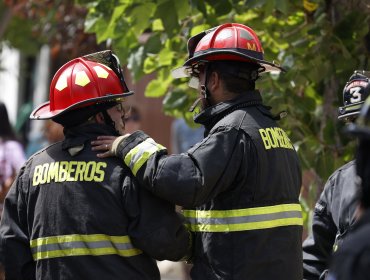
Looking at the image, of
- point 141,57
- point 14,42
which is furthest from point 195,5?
point 14,42

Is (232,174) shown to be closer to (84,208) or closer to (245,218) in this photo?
(245,218)

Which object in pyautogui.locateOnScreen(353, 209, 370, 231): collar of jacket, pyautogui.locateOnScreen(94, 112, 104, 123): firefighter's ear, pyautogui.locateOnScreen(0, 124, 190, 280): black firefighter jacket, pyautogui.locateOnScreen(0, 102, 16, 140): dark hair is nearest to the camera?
pyautogui.locateOnScreen(353, 209, 370, 231): collar of jacket

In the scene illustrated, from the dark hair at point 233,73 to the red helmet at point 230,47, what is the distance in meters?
0.03

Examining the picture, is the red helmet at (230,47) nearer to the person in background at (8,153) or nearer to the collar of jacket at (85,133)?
the collar of jacket at (85,133)

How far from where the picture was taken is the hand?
154 inches

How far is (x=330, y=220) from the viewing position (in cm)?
411

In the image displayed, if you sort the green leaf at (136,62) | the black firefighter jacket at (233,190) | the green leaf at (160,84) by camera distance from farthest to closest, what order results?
the green leaf at (160,84) → the green leaf at (136,62) → the black firefighter jacket at (233,190)

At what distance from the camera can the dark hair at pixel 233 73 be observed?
3988 millimetres

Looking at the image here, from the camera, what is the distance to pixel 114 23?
5766mm

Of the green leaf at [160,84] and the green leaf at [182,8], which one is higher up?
the green leaf at [182,8]

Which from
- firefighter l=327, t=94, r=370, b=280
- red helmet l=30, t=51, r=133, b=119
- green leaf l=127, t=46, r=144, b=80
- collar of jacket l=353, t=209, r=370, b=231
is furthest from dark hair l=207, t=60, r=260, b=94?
green leaf l=127, t=46, r=144, b=80

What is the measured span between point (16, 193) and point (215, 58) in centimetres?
114

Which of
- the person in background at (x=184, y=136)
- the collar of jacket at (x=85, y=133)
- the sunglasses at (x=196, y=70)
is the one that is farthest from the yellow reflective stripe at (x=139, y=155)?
the person in background at (x=184, y=136)

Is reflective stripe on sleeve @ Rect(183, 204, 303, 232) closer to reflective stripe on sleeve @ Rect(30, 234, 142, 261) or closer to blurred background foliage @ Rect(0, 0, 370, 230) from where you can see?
reflective stripe on sleeve @ Rect(30, 234, 142, 261)
